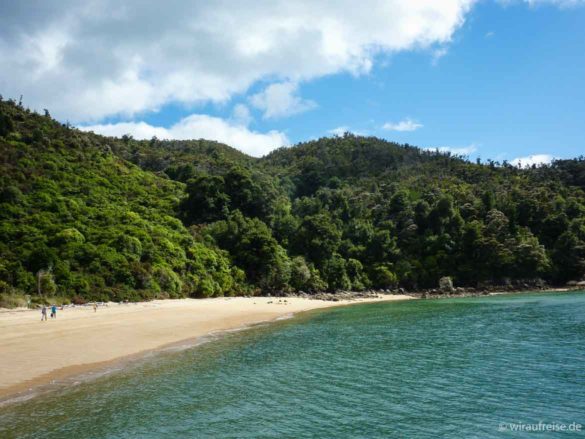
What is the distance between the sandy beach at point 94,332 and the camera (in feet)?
66.0

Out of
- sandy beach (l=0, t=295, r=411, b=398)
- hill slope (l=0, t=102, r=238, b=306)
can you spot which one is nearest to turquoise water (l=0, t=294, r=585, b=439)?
sandy beach (l=0, t=295, r=411, b=398)

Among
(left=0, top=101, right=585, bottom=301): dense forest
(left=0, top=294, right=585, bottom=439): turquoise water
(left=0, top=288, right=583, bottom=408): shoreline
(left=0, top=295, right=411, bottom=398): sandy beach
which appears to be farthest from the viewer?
(left=0, top=101, right=585, bottom=301): dense forest

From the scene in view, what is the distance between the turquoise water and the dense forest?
25424 millimetres

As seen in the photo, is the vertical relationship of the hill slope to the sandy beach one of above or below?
above

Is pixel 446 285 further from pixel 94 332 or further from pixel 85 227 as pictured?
pixel 94 332

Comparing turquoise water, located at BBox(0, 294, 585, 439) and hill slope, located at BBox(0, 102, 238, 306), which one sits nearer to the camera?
turquoise water, located at BBox(0, 294, 585, 439)

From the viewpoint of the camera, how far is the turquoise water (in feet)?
45.7

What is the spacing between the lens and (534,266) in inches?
3317

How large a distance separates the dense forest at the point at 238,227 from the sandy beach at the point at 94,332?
23.1 feet

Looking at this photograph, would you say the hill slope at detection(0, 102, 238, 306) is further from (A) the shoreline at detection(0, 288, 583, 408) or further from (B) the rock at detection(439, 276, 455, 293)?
(B) the rock at detection(439, 276, 455, 293)

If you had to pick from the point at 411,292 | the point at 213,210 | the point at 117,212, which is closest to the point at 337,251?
the point at 411,292

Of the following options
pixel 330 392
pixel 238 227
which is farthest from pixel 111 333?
pixel 238 227

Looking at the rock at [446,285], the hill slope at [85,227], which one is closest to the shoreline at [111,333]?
the hill slope at [85,227]

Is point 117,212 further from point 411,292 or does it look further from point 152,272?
point 411,292
